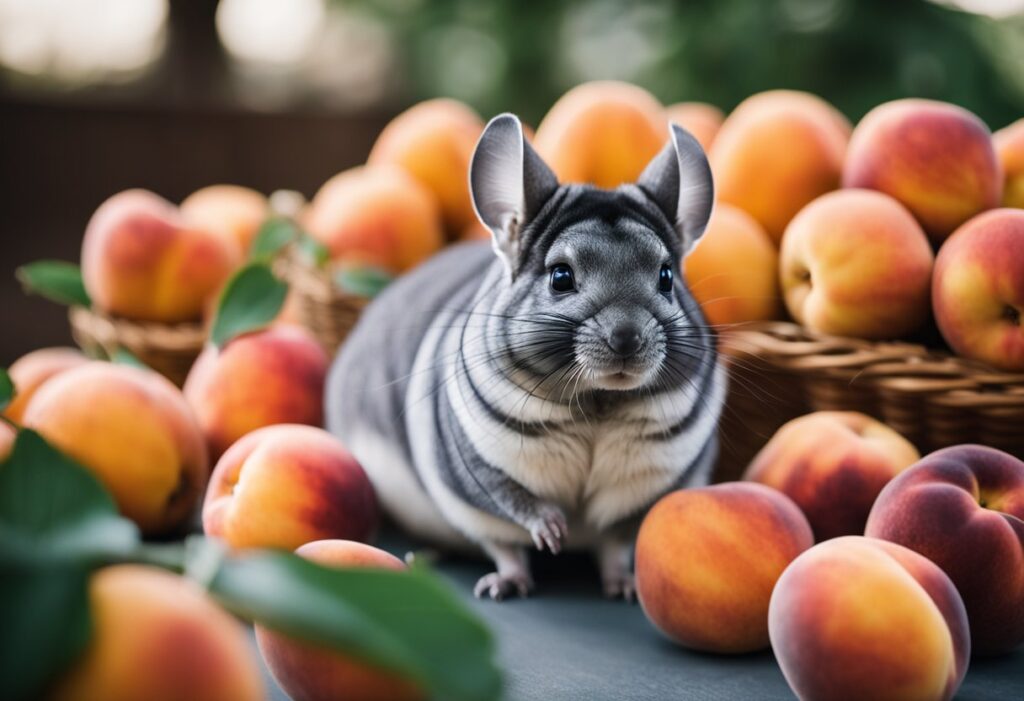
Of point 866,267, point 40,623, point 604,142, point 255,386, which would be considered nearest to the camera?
point 40,623

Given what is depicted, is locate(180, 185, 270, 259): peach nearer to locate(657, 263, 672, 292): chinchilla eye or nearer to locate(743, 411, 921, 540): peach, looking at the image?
locate(657, 263, 672, 292): chinchilla eye

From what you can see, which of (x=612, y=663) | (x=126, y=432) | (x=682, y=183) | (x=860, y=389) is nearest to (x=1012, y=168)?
(x=860, y=389)

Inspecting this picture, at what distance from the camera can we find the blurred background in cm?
265

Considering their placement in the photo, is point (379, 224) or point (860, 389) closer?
point (860, 389)

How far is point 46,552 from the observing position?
556 millimetres

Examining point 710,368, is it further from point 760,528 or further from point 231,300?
point 231,300

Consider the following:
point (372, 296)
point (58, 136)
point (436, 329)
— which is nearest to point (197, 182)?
point (58, 136)

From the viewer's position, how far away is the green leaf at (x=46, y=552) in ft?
1.72

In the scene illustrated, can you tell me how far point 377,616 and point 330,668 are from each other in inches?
10.1

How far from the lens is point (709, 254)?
4.76 ft

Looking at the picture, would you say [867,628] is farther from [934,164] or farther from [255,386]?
[255,386]

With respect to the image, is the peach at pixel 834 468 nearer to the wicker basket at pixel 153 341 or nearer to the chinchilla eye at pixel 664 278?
the chinchilla eye at pixel 664 278

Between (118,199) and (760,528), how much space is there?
1320mm

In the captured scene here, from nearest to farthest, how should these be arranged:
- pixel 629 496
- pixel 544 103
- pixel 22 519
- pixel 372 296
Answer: pixel 22 519, pixel 629 496, pixel 372 296, pixel 544 103
